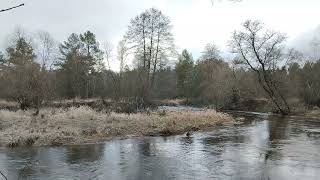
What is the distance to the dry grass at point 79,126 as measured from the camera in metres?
21.7

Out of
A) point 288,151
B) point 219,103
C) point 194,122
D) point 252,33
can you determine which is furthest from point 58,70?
point 288,151

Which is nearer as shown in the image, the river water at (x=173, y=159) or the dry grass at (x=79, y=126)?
the river water at (x=173, y=159)

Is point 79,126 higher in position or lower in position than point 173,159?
higher

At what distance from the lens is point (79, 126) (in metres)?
25.2

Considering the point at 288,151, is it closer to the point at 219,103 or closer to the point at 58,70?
the point at 219,103

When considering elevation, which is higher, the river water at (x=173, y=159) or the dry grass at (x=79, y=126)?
the dry grass at (x=79, y=126)

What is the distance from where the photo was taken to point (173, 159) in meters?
17.1

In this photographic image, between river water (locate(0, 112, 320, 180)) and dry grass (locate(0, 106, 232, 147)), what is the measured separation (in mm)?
1717

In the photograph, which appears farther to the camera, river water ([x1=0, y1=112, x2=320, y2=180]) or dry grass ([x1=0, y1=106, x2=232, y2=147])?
dry grass ([x1=0, y1=106, x2=232, y2=147])

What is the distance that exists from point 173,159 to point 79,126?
970 cm

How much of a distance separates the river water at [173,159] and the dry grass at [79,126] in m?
1.72

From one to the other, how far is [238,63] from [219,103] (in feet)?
31.6

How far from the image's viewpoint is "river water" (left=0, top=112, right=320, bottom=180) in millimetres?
14102

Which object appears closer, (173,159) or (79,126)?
(173,159)
